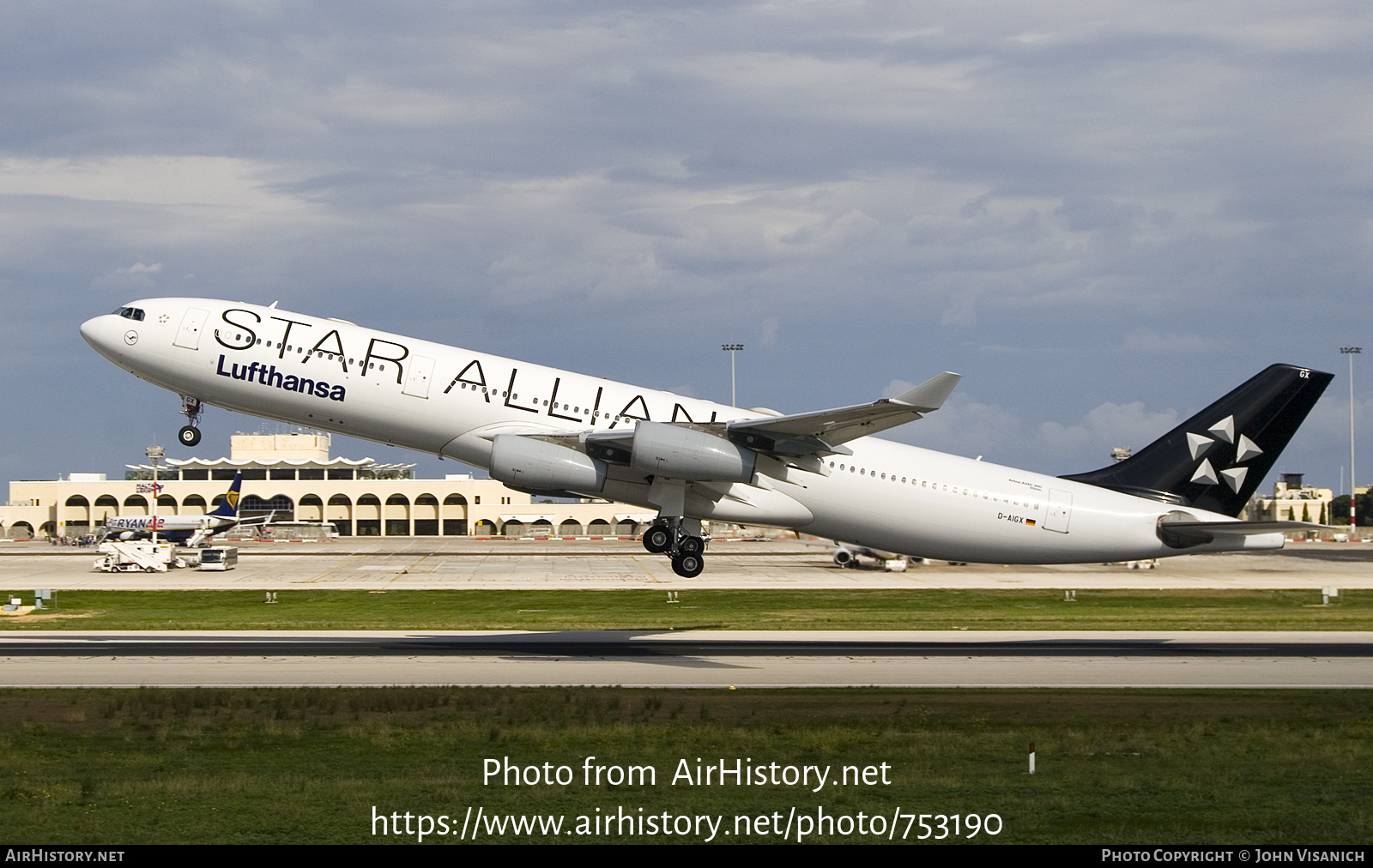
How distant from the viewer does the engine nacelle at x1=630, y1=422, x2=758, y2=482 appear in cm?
3641

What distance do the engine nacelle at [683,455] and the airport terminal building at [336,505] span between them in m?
133

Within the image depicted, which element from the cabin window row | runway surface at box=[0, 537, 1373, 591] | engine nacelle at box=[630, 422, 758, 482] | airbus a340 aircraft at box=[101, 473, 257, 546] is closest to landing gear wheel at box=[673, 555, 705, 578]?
engine nacelle at box=[630, 422, 758, 482]

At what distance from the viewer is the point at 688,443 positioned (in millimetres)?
36719

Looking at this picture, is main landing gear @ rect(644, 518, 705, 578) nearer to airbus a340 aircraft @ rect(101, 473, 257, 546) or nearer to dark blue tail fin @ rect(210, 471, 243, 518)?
airbus a340 aircraft @ rect(101, 473, 257, 546)

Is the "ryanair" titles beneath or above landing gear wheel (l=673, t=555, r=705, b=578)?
above

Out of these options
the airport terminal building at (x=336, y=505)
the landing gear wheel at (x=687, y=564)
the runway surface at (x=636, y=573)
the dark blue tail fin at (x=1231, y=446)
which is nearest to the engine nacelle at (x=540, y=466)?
the landing gear wheel at (x=687, y=564)

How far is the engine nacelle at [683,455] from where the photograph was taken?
3641cm

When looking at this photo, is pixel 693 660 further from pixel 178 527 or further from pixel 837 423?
pixel 178 527

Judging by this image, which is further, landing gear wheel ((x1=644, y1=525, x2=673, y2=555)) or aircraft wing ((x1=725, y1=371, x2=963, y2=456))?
landing gear wheel ((x1=644, y1=525, x2=673, y2=555))

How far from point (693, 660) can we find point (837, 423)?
9.87m

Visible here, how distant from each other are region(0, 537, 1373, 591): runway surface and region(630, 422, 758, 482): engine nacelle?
3658 centimetres

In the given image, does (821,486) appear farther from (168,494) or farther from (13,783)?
(168,494)

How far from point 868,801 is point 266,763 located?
11553 mm
